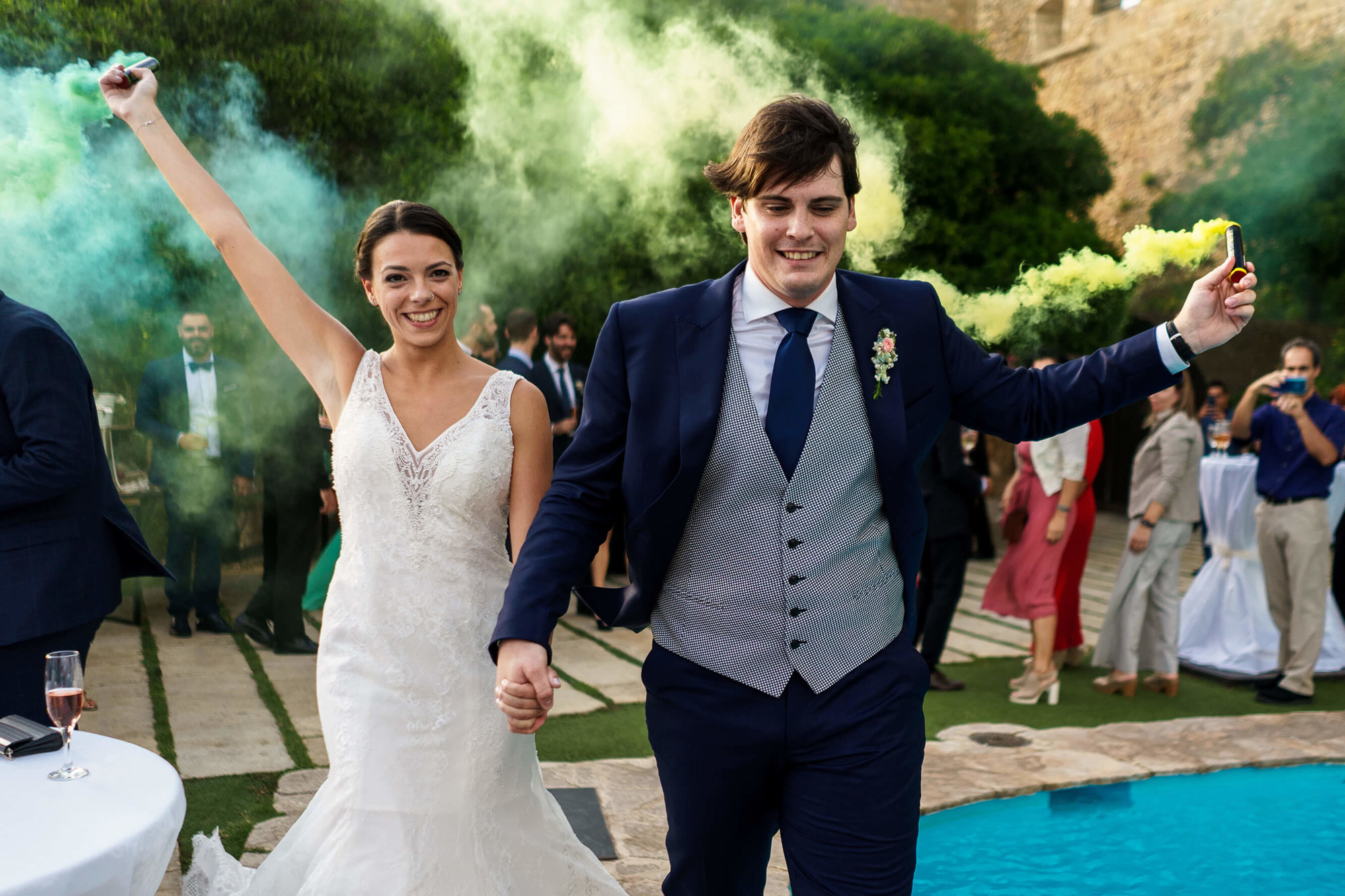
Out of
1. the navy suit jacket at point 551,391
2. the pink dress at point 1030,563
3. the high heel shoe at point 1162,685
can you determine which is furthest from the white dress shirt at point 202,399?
the high heel shoe at point 1162,685

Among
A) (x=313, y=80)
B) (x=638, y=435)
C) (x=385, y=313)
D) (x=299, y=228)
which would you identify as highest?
(x=313, y=80)

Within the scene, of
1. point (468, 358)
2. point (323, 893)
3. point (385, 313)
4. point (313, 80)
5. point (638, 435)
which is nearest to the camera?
point (638, 435)

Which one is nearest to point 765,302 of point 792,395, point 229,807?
point 792,395

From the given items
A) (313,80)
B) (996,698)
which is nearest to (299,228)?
(313,80)

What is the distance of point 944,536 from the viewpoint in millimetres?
5555

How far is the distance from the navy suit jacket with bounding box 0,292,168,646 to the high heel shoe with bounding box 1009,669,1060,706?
14.1 feet

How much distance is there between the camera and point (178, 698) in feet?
16.3

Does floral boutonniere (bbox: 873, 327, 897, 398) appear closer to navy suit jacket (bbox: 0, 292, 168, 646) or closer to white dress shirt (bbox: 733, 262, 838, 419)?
white dress shirt (bbox: 733, 262, 838, 419)

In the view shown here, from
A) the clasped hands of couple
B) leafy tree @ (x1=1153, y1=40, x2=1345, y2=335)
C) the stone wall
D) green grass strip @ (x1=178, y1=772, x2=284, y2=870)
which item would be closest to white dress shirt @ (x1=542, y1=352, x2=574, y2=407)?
green grass strip @ (x1=178, y1=772, x2=284, y2=870)

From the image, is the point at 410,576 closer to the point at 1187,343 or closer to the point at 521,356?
the point at 1187,343

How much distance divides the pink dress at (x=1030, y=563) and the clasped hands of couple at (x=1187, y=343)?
3.61m

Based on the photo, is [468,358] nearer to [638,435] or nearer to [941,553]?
[638,435]

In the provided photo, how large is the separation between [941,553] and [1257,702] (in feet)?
6.02

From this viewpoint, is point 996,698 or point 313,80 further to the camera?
point 313,80
